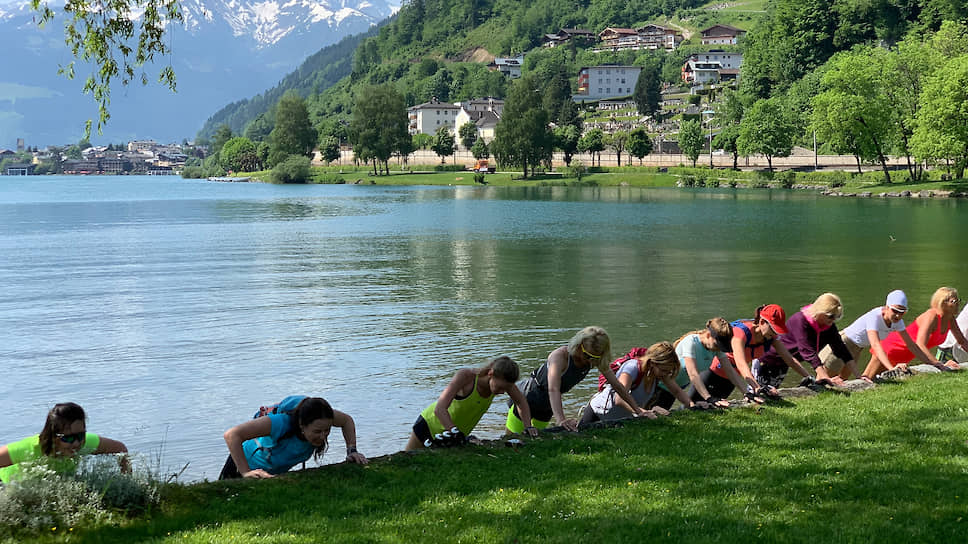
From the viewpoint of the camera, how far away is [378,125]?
5886 inches

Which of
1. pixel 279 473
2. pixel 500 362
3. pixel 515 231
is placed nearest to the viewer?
pixel 279 473

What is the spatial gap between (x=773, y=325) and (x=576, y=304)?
1380 cm

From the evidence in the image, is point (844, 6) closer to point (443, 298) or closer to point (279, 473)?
point (443, 298)

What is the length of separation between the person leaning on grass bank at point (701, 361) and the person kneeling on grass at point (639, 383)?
0.32 metres

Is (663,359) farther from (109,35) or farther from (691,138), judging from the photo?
(691,138)

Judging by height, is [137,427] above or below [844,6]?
below

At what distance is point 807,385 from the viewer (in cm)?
1337

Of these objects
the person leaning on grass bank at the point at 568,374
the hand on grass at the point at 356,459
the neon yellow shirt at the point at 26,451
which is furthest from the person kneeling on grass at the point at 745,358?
the neon yellow shirt at the point at 26,451

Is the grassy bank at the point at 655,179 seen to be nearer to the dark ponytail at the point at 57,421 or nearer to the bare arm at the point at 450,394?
the bare arm at the point at 450,394

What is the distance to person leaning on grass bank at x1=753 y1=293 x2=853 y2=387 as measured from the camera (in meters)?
13.4

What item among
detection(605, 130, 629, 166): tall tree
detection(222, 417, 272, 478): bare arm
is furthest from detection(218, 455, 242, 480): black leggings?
detection(605, 130, 629, 166): tall tree

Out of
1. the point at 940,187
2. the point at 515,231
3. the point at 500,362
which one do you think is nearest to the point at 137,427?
the point at 500,362

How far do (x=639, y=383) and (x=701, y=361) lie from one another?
107cm

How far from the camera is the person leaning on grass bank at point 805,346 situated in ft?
44.0
